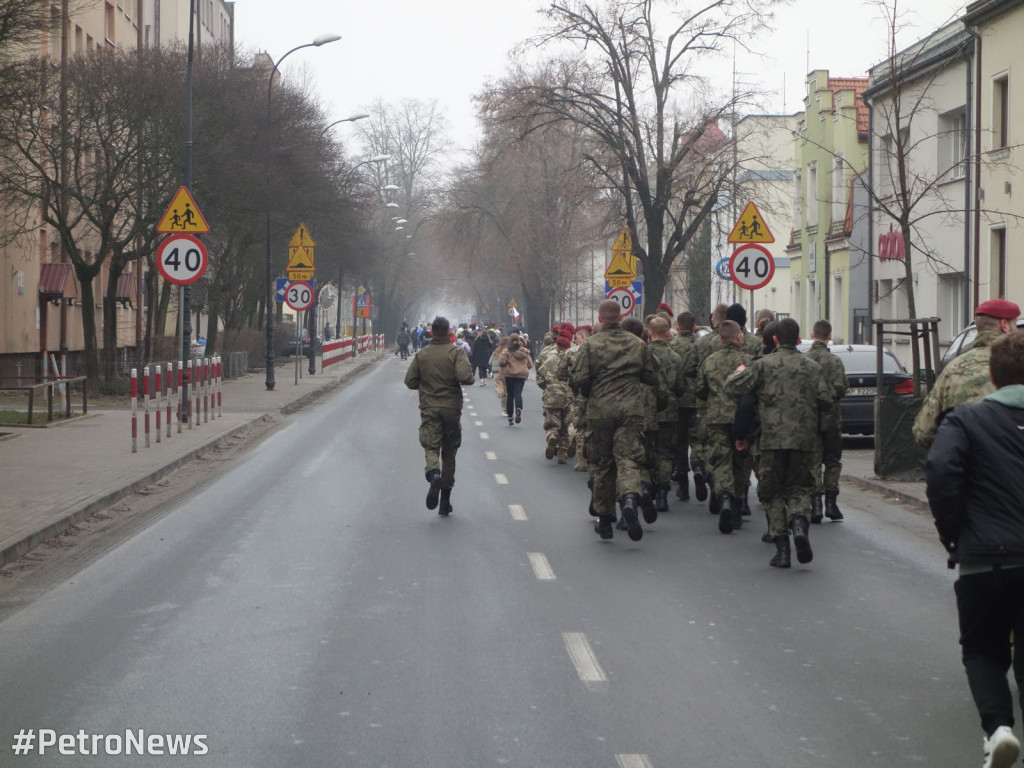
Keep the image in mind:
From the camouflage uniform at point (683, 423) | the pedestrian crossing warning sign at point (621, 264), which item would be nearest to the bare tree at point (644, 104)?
the pedestrian crossing warning sign at point (621, 264)

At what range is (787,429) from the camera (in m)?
9.71

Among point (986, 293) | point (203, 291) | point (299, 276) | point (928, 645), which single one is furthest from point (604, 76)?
point (928, 645)

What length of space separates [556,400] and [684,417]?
15.0 feet

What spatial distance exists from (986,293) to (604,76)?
11.5 metres

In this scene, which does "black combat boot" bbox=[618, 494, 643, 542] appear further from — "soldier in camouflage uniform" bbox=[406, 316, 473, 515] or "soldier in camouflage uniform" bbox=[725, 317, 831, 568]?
"soldier in camouflage uniform" bbox=[406, 316, 473, 515]

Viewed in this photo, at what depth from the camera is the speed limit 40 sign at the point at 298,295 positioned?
3484 centimetres

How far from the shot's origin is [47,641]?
24.1 feet

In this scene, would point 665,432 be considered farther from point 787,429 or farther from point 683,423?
point 787,429

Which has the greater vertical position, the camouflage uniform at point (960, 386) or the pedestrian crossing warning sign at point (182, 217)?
the pedestrian crossing warning sign at point (182, 217)

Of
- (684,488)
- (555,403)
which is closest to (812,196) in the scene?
(555,403)

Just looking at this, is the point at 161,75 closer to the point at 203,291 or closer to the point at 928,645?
the point at 203,291

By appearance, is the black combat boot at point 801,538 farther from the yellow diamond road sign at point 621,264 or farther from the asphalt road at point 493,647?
the yellow diamond road sign at point 621,264

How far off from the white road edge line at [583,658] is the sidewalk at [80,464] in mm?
4605
